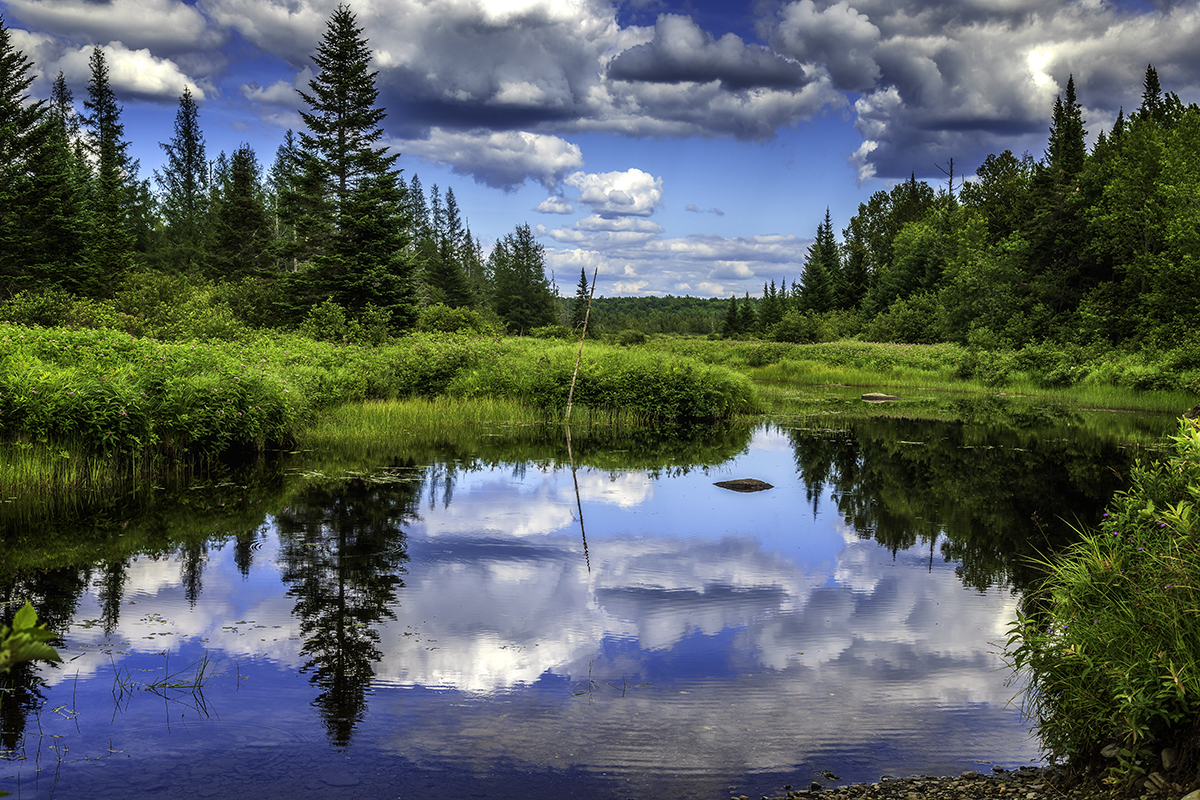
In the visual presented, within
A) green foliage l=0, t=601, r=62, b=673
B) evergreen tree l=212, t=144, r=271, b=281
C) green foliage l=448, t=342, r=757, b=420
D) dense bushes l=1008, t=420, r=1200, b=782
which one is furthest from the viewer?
evergreen tree l=212, t=144, r=271, b=281

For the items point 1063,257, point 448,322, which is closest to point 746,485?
point 448,322

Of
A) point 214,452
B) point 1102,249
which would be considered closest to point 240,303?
point 214,452

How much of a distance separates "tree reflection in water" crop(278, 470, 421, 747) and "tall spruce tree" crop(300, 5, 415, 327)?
2761 centimetres

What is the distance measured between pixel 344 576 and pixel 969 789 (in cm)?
750

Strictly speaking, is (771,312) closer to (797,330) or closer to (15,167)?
(797,330)

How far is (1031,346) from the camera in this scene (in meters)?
44.9

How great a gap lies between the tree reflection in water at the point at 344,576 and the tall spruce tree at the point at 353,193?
2761 cm

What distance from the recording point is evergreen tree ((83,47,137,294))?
142 feet

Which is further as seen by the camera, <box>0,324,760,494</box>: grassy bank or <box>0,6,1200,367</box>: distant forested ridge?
<box>0,6,1200,367</box>: distant forested ridge

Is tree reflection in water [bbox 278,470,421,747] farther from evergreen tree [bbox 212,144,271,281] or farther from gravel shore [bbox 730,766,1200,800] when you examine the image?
evergreen tree [bbox 212,144,271,281]

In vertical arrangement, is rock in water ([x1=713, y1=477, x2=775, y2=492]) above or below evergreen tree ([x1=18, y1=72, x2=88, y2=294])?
below

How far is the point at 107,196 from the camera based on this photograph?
176 feet

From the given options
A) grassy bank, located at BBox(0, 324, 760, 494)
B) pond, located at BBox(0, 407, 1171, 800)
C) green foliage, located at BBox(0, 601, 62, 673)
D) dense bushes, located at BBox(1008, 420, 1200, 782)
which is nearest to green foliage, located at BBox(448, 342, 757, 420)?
grassy bank, located at BBox(0, 324, 760, 494)

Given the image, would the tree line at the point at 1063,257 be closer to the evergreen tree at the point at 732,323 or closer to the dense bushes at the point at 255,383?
the evergreen tree at the point at 732,323
